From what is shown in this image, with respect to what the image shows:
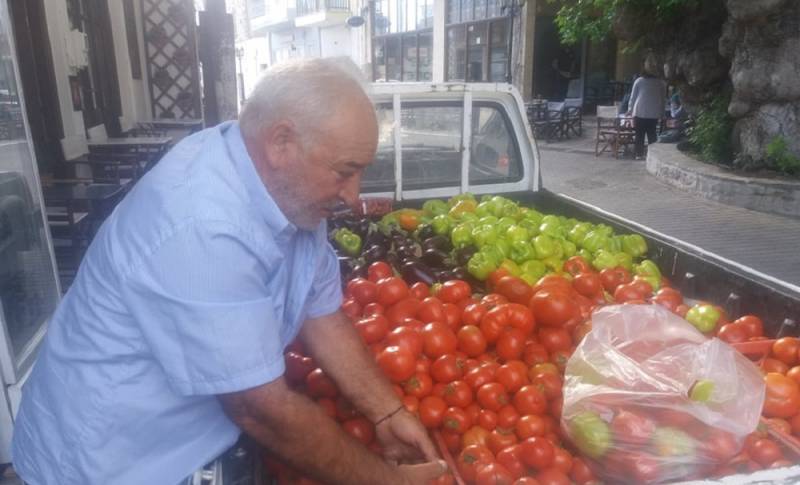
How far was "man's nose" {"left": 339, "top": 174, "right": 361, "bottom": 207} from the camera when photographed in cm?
140

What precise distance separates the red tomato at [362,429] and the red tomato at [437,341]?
379 millimetres

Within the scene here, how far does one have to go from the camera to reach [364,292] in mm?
2760

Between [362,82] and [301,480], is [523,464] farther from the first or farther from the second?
[362,82]

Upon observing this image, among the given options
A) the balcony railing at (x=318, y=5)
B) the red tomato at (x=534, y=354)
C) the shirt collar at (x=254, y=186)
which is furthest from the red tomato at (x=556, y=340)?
the balcony railing at (x=318, y=5)

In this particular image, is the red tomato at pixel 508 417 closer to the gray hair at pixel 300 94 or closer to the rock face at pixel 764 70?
the gray hair at pixel 300 94

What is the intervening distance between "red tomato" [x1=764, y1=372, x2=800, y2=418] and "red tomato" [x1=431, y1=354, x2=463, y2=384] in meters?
1.01

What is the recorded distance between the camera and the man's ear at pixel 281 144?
1.30m

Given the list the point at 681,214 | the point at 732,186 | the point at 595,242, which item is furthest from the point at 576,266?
the point at 732,186

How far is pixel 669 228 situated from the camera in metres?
7.67

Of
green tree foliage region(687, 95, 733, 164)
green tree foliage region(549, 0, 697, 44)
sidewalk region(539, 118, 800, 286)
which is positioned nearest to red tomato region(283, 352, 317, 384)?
sidewalk region(539, 118, 800, 286)

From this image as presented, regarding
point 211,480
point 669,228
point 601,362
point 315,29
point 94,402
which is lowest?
point 669,228

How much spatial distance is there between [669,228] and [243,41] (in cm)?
5897

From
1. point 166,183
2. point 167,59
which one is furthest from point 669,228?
point 167,59

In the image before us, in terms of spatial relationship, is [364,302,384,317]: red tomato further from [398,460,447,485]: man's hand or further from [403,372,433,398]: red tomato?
[398,460,447,485]: man's hand
